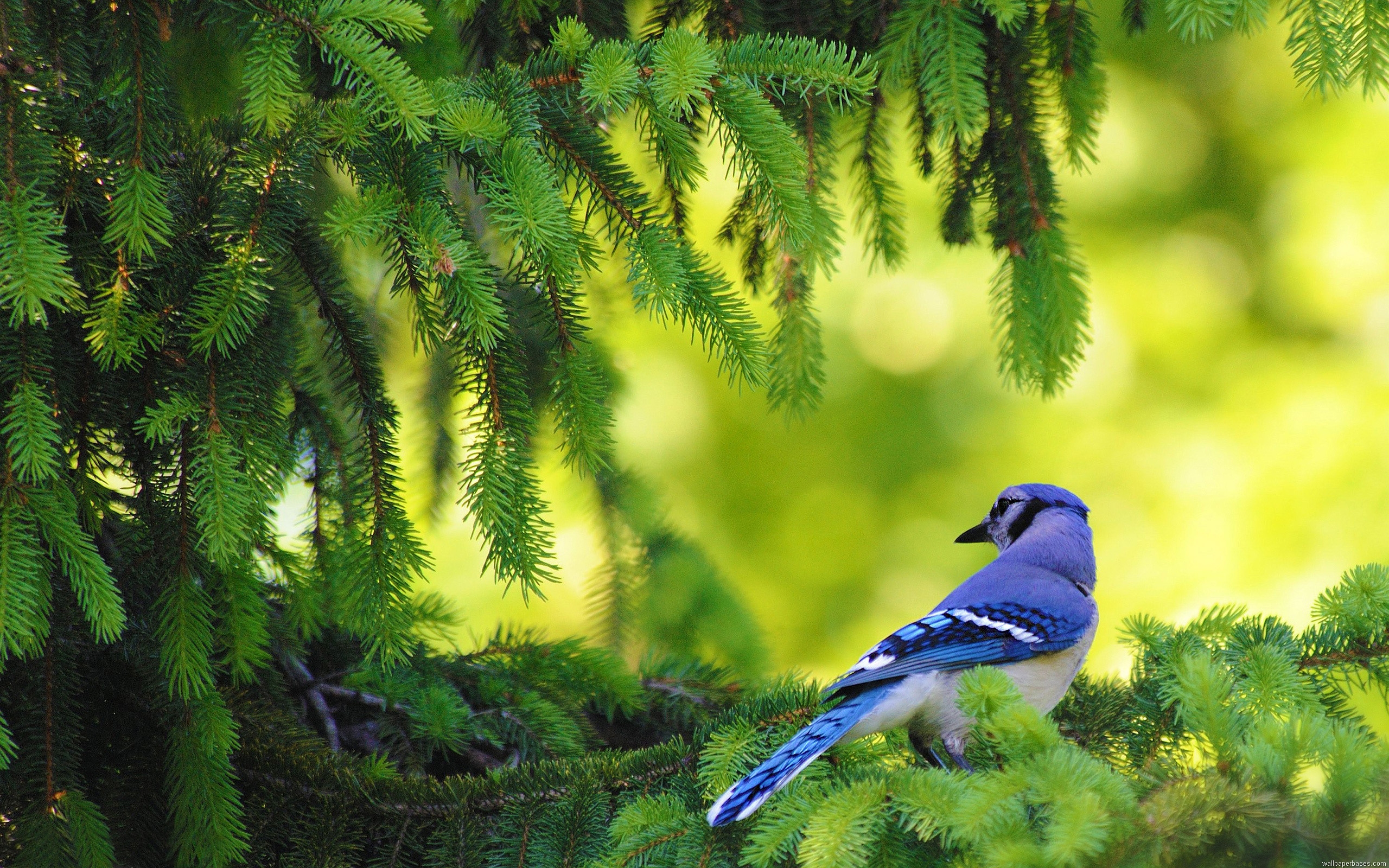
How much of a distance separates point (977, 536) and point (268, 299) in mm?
Answer: 2069

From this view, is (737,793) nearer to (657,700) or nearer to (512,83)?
(657,700)

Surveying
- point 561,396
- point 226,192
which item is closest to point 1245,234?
point 561,396

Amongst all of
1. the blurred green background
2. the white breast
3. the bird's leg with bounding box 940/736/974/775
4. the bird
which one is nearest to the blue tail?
the bird

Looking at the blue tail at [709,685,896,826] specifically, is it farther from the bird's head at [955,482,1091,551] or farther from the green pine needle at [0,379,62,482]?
the bird's head at [955,482,1091,551]

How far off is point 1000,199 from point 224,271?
1555 millimetres

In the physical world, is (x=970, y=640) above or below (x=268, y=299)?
below

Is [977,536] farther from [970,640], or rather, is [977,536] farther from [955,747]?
[955,747]

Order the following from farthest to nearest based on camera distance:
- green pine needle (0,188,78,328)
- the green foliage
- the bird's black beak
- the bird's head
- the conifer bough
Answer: the bird's black beak → the bird's head → the conifer bough → green pine needle (0,188,78,328) → the green foliage

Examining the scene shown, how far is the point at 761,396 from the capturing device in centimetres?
505

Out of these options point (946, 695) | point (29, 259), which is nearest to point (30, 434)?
point (29, 259)

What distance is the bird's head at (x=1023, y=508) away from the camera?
2.73 m

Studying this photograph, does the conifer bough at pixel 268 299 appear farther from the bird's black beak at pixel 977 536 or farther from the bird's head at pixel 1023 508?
the bird's black beak at pixel 977 536

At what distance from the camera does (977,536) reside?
9.64 feet

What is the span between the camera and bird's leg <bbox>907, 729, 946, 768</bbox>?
6.71 ft
